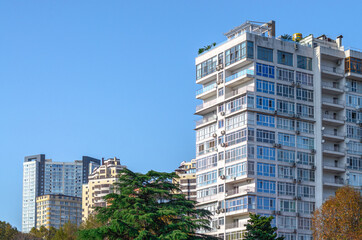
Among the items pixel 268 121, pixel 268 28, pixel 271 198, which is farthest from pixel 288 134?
pixel 268 28

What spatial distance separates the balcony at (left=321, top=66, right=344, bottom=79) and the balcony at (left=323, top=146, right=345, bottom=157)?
10.1 meters

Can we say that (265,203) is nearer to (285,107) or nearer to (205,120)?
(285,107)

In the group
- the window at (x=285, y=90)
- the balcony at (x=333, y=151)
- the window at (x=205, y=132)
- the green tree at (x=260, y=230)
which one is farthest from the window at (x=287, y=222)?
the window at (x=285, y=90)

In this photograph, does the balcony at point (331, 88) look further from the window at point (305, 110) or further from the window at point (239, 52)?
the window at point (239, 52)

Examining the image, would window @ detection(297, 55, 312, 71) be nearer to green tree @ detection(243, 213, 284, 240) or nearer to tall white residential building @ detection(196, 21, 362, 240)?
tall white residential building @ detection(196, 21, 362, 240)

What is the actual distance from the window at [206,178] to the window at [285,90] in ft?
45.9

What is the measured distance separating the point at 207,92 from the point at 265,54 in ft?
34.3

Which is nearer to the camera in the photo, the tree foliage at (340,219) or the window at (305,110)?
the tree foliage at (340,219)

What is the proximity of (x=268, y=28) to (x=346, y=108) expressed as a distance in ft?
51.8

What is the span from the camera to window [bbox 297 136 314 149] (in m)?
92.8

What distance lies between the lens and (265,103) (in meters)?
91.0

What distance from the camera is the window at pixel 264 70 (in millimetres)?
91375

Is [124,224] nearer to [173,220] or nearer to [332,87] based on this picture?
[173,220]

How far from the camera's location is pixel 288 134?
9212cm
